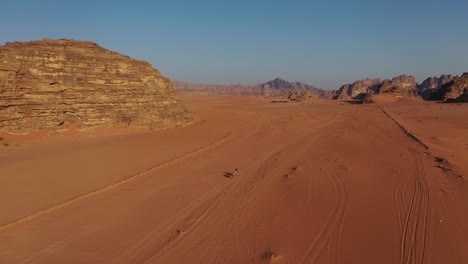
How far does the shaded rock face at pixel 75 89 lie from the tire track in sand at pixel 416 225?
14.8 m

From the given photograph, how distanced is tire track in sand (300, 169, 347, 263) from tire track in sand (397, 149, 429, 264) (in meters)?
A: 1.15

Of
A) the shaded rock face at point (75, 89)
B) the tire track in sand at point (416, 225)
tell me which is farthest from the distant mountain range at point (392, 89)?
the tire track in sand at point (416, 225)

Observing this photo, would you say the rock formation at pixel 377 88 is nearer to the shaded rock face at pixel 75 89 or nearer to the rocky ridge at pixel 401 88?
the rocky ridge at pixel 401 88

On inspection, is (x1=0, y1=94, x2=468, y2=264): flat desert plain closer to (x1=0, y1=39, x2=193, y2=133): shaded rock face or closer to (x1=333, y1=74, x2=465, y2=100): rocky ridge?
(x1=0, y1=39, x2=193, y2=133): shaded rock face

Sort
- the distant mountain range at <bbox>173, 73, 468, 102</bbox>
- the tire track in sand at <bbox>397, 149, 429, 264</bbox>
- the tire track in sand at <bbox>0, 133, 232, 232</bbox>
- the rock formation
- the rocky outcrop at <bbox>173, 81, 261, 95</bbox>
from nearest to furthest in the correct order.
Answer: the tire track in sand at <bbox>397, 149, 429, 264</bbox>
the tire track in sand at <bbox>0, 133, 232, 232</bbox>
the distant mountain range at <bbox>173, 73, 468, 102</bbox>
the rock formation
the rocky outcrop at <bbox>173, 81, 261, 95</bbox>

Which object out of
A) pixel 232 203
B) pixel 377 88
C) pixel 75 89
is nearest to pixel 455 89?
pixel 377 88

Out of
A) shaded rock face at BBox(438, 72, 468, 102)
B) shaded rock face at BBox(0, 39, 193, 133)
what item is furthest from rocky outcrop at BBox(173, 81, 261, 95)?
shaded rock face at BBox(0, 39, 193, 133)

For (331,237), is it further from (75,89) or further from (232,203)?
(75,89)

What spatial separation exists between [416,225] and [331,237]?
6.62 feet

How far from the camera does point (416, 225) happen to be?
7.14 meters

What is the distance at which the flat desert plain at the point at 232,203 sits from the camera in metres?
6.26

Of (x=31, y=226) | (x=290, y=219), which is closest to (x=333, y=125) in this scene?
(x=290, y=219)

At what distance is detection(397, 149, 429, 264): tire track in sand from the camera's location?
237 inches

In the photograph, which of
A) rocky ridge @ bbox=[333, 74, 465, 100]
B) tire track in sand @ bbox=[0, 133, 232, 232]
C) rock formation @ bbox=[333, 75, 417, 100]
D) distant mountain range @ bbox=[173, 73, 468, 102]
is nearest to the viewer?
tire track in sand @ bbox=[0, 133, 232, 232]
